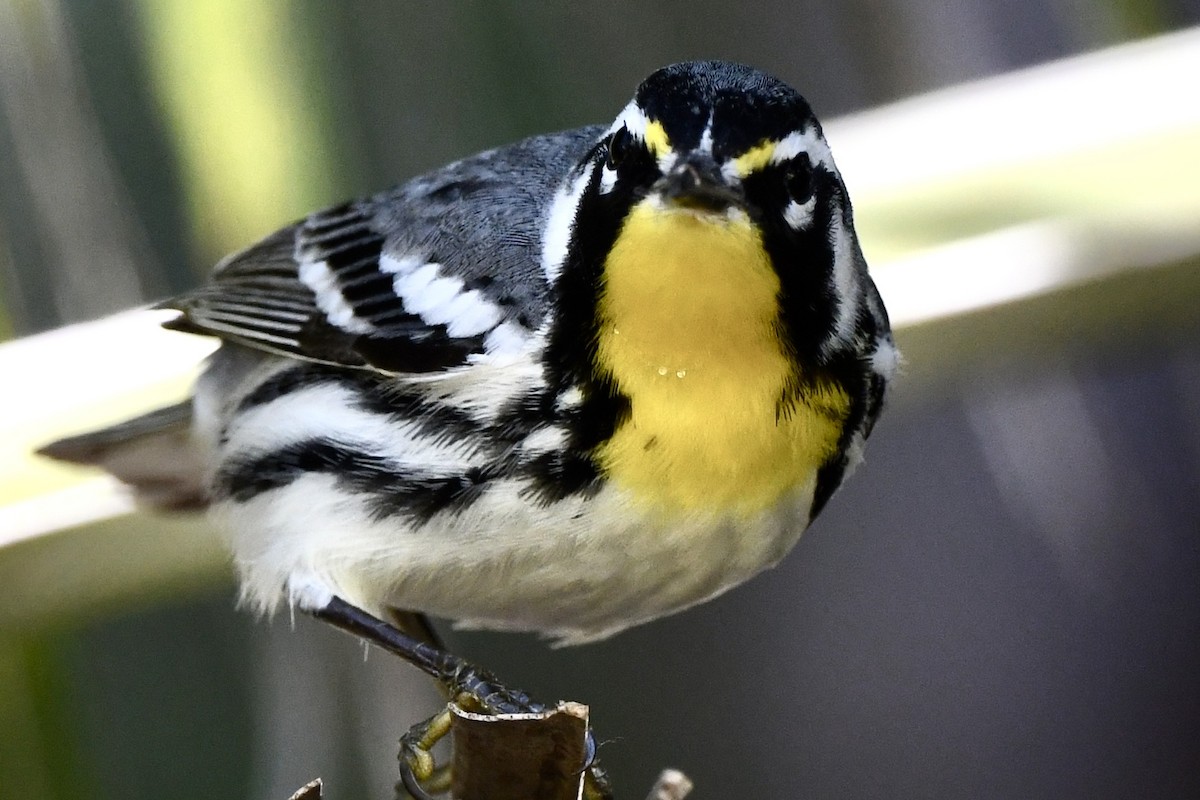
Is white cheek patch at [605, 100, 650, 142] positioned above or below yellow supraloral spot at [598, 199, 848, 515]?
above

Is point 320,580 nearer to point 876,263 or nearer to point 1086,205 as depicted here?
point 876,263

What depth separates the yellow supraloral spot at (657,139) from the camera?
2.09 feet

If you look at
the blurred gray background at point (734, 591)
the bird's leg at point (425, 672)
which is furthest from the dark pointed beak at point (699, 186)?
the blurred gray background at point (734, 591)

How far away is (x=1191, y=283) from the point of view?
3.87 feet

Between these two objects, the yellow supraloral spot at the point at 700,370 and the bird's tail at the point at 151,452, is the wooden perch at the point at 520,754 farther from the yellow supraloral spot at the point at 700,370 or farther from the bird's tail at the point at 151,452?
the bird's tail at the point at 151,452

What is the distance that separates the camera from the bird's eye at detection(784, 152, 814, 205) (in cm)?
67

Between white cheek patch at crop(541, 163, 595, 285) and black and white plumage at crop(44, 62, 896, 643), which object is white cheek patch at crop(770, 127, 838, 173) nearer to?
black and white plumage at crop(44, 62, 896, 643)

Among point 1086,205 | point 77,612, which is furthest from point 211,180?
point 1086,205

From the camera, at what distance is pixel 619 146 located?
685 millimetres

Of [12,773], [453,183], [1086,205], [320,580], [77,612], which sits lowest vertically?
[12,773]

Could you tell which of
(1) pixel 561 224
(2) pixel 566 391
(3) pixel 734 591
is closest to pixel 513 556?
(2) pixel 566 391

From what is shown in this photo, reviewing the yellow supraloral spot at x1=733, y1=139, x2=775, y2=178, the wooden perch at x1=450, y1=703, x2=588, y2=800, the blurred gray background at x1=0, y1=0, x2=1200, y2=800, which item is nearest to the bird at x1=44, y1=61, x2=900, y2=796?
the yellow supraloral spot at x1=733, y1=139, x2=775, y2=178

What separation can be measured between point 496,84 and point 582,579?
57 centimetres

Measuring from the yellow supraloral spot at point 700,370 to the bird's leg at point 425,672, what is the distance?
20 centimetres
